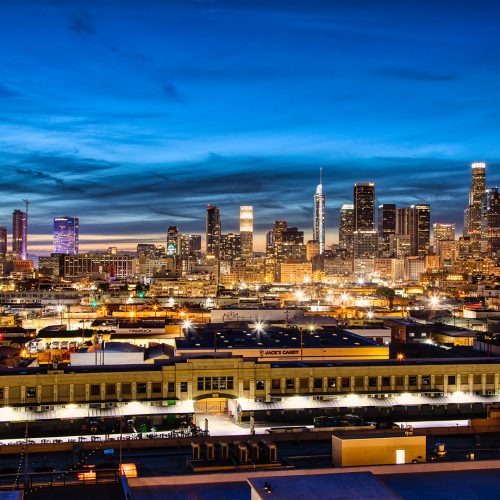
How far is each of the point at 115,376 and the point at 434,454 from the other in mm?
23285

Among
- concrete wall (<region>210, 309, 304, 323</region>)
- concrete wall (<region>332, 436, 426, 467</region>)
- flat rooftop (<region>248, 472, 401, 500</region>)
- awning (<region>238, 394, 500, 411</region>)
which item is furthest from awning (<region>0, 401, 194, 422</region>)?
concrete wall (<region>210, 309, 304, 323</region>)

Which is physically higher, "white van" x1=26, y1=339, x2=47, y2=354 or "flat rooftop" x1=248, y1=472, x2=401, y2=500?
"flat rooftop" x1=248, y1=472, x2=401, y2=500

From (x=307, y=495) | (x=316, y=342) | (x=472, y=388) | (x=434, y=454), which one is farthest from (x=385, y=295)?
(x=307, y=495)

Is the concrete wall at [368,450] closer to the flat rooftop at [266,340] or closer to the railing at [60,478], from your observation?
the railing at [60,478]

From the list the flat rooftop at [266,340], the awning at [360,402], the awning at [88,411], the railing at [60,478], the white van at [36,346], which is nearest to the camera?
the railing at [60,478]

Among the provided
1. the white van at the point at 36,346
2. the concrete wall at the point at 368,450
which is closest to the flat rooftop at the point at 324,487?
the concrete wall at the point at 368,450

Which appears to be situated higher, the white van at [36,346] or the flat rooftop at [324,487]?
the flat rooftop at [324,487]

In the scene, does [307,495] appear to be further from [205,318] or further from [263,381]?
[205,318]

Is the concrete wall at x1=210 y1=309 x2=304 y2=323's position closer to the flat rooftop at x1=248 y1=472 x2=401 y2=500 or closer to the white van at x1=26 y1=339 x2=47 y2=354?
the white van at x1=26 y1=339 x2=47 y2=354

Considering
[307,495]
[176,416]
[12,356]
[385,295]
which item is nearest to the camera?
[307,495]

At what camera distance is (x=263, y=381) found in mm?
49375

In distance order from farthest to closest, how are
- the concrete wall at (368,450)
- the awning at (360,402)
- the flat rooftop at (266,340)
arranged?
the flat rooftop at (266,340), the awning at (360,402), the concrete wall at (368,450)

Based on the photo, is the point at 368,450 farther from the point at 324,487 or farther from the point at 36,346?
the point at 36,346

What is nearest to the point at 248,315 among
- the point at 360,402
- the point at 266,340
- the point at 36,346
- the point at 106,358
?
the point at 36,346
